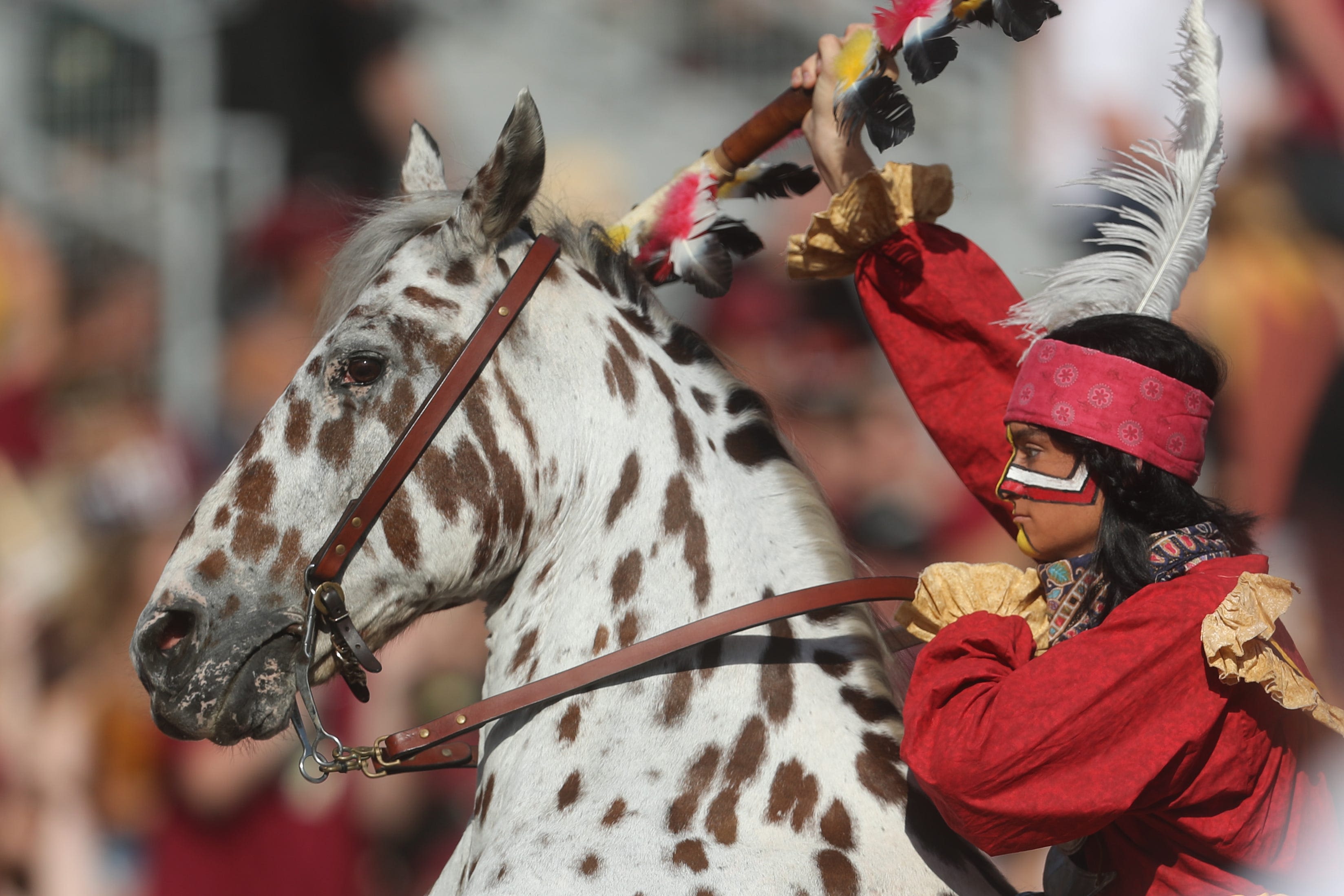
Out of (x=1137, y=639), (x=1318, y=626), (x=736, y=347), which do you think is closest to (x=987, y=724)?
(x=1137, y=639)

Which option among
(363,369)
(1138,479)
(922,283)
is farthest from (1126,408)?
(363,369)

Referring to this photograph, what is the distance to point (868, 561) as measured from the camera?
2.03m

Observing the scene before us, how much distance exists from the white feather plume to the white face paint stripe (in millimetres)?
391

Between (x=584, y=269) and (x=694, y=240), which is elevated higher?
(x=694, y=240)

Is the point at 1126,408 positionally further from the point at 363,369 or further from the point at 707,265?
the point at 363,369

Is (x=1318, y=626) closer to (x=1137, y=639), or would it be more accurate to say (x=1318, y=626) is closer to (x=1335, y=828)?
(x=1335, y=828)

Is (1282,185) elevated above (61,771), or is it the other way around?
(1282,185)

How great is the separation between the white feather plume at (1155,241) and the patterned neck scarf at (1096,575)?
474mm

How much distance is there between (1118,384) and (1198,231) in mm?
519

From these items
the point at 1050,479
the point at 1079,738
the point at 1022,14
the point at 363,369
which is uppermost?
the point at 1022,14

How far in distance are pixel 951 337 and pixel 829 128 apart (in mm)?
481

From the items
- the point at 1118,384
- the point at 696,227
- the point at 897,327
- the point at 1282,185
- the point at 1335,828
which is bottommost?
the point at 1335,828

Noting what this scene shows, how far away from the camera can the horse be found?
159 centimetres

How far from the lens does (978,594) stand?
1730 millimetres
